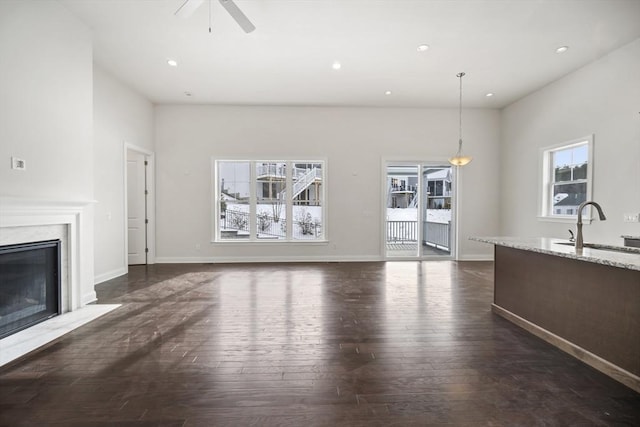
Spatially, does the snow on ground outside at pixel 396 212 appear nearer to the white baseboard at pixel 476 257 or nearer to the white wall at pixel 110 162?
the white baseboard at pixel 476 257

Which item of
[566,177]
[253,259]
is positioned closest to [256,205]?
[253,259]

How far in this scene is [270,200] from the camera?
6.57 m

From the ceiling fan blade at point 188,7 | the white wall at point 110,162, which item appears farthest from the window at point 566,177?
the white wall at point 110,162

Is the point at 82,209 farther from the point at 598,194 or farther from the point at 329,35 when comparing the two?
the point at 598,194

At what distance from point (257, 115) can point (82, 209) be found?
3.89 m

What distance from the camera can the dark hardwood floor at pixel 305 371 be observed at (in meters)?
1.72

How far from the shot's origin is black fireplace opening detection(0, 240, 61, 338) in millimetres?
2709

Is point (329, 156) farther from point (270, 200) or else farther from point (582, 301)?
point (582, 301)

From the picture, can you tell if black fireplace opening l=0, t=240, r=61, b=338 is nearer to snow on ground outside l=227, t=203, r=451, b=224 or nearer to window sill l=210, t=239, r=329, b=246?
window sill l=210, t=239, r=329, b=246

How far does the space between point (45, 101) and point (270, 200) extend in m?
4.04

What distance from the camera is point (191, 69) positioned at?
474cm

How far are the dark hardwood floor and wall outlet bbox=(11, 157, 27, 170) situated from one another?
1.70m

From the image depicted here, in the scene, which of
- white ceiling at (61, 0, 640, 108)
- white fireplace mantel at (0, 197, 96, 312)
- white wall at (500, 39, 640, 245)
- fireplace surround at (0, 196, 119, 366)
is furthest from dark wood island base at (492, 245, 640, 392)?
white fireplace mantel at (0, 197, 96, 312)

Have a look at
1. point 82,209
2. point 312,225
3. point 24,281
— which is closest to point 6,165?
point 82,209
